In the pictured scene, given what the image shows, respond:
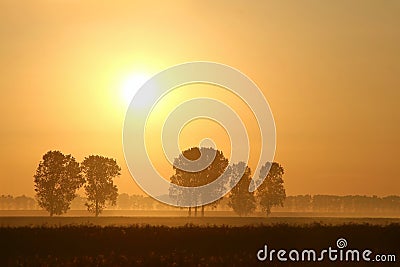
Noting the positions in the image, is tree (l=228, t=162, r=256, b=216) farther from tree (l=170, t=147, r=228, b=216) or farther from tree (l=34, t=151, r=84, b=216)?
tree (l=34, t=151, r=84, b=216)

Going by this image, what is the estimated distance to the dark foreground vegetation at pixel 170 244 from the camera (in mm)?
32344

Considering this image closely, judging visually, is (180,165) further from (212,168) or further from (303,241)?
(303,241)

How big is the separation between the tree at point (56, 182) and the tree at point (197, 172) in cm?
1709

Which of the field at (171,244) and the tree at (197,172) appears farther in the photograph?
the tree at (197,172)

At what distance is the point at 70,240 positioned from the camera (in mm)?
43438

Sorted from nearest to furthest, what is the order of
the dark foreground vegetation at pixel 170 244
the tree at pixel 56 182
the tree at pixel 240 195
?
the dark foreground vegetation at pixel 170 244 < the tree at pixel 56 182 < the tree at pixel 240 195

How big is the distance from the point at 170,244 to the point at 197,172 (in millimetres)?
86667

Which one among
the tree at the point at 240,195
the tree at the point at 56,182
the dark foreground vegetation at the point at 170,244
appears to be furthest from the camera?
the tree at the point at 240,195

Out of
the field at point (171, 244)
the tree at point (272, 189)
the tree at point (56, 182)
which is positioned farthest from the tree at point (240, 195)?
the field at point (171, 244)

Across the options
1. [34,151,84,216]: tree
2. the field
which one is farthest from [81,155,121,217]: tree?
the field

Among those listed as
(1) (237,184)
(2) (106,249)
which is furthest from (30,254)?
(1) (237,184)

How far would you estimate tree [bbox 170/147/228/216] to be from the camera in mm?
126500

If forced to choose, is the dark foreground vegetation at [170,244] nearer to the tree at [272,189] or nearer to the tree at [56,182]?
the tree at [56,182]

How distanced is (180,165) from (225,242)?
83.4 metres
